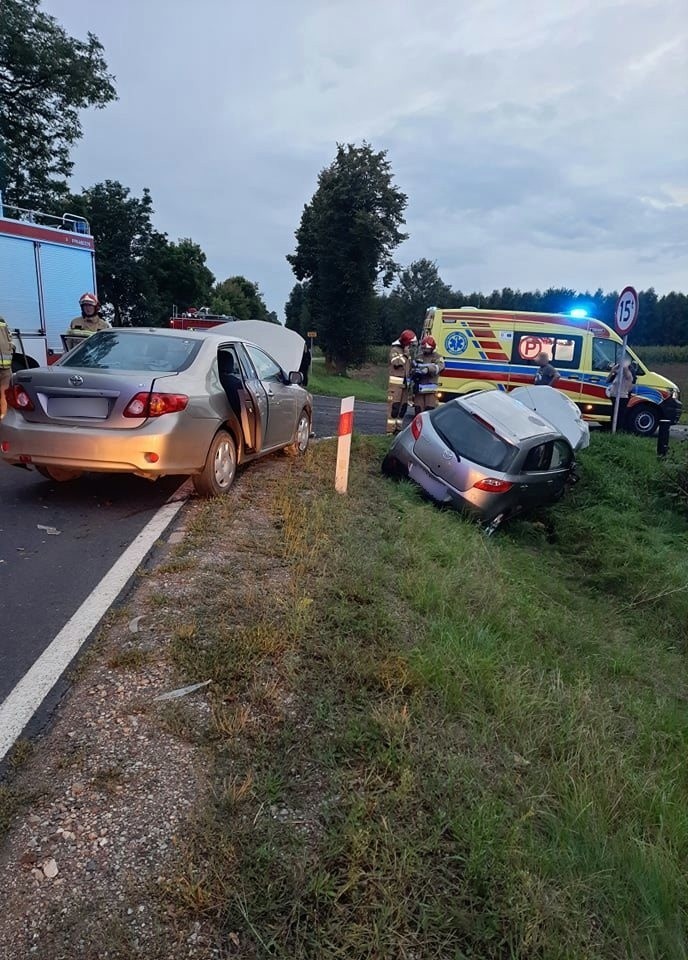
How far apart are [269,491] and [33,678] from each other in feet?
12.1

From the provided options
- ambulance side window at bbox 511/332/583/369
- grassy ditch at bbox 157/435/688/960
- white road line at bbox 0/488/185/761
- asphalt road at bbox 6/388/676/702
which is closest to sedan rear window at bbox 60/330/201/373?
asphalt road at bbox 6/388/676/702

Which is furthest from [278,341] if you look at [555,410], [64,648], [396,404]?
[64,648]

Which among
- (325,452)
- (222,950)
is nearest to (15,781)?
(222,950)

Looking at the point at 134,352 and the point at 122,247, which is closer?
the point at 134,352

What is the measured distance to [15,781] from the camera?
219 centimetres

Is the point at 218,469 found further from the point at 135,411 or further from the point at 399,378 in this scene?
the point at 399,378

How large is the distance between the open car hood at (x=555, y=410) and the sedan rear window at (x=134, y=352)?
6.98 m

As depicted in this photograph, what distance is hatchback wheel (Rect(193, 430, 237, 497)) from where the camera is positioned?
5555 mm

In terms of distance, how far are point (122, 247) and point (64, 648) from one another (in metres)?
35.9

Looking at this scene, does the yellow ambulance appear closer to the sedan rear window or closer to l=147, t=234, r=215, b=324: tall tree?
the sedan rear window

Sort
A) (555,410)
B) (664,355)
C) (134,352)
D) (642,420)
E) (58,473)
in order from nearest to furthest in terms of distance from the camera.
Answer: (134,352), (58,473), (555,410), (642,420), (664,355)

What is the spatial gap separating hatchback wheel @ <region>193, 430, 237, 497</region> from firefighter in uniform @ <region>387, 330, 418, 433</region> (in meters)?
6.61

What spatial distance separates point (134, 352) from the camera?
5.64 metres

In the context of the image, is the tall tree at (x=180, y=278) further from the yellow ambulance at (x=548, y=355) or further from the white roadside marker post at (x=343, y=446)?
the white roadside marker post at (x=343, y=446)
